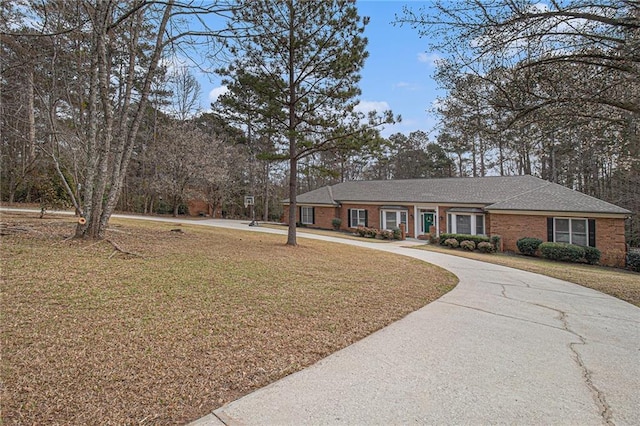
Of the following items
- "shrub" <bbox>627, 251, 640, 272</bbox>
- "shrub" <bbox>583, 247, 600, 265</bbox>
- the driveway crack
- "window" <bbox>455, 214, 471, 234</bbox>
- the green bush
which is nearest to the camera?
the driveway crack

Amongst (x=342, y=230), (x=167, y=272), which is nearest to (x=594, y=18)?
(x=167, y=272)

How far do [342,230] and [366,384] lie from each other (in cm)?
2119

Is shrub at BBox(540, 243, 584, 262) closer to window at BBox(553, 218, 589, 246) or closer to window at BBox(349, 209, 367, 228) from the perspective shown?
window at BBox(553, 218, 589, 246)

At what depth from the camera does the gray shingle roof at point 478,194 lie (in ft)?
51.2

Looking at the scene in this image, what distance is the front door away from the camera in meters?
20.7

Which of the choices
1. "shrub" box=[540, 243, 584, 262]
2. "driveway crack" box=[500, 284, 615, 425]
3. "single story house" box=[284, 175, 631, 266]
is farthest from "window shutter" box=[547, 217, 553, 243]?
"driveway crack" box=[500, 284, 615, 425]

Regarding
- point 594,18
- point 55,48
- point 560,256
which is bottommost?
point 560,256

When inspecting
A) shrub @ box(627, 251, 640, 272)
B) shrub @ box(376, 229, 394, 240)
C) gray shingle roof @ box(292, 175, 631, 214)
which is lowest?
shrub @ box(627, 251, 640, 272)

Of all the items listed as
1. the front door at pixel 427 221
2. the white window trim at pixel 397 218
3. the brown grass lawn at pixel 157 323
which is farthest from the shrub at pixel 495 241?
the brown grass lawn at pixel 157 323

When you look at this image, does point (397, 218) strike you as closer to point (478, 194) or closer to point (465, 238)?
point (478, 194)

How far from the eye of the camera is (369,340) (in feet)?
12.9

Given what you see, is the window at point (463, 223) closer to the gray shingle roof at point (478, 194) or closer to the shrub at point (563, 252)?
the gray shingle roof at point (478, 194)

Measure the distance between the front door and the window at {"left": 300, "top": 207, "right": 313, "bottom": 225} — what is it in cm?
897

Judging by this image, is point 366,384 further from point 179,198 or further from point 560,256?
point 179,198
